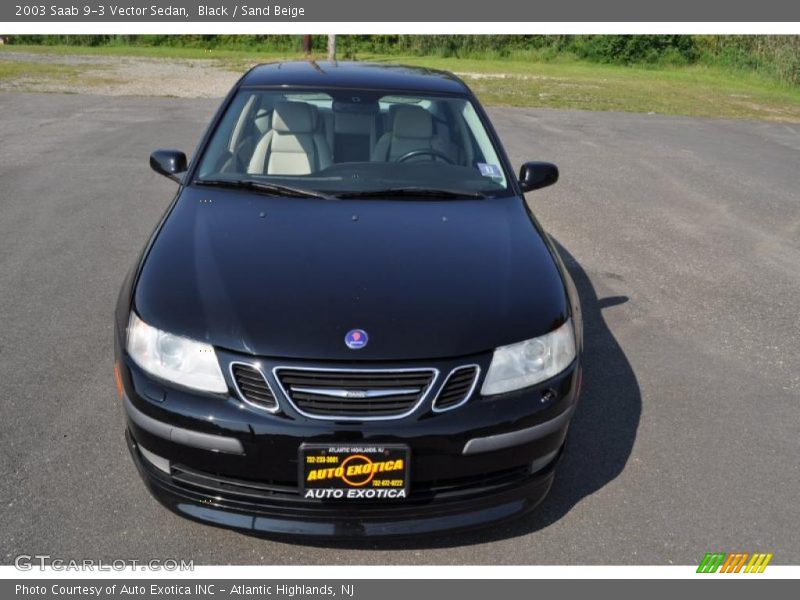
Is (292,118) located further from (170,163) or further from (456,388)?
(456,388)

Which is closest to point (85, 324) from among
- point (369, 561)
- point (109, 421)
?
point (109, 421)

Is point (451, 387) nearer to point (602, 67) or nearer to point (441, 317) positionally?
point (441, 317)

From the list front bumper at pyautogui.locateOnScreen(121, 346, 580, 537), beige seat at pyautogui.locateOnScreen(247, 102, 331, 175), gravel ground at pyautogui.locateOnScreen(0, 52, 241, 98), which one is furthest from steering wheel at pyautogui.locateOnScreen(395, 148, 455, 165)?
gravel ground at pyautogui.locateOnScreen(0, 52, 241, 98)

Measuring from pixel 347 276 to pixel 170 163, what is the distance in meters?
1.78

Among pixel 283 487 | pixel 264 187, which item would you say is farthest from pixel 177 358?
pixel 264 187

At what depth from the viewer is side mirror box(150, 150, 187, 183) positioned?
14.9 feet

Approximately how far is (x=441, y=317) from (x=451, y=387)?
0.94 feet

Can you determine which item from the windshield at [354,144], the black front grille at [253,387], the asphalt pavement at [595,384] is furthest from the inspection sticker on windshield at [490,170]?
the black front grille at [253,387]

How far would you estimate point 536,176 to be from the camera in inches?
181

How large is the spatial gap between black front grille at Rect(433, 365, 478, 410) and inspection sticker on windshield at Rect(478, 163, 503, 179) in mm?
1713

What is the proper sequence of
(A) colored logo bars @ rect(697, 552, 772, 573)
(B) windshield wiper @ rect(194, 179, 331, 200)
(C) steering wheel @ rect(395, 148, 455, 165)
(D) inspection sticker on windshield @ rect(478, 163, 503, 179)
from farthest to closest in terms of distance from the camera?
(C) steering wheel @ rect(395, 148, 455, 165) → (D) inspection sticker on windshield @ rect(478, 163, 503, 179) → (B) windshield wiper @ rect(194, 179, 331, 200) → (A) colored logo bars @ rect(697, 552, 772, 573)

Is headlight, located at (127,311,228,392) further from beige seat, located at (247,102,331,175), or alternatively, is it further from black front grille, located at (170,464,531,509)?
beige seat, located at (247,102,331,175)

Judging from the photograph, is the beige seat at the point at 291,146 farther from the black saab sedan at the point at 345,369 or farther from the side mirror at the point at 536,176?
the side mirror at the point at 536,176

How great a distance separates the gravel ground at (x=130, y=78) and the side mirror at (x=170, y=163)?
1509 cm
